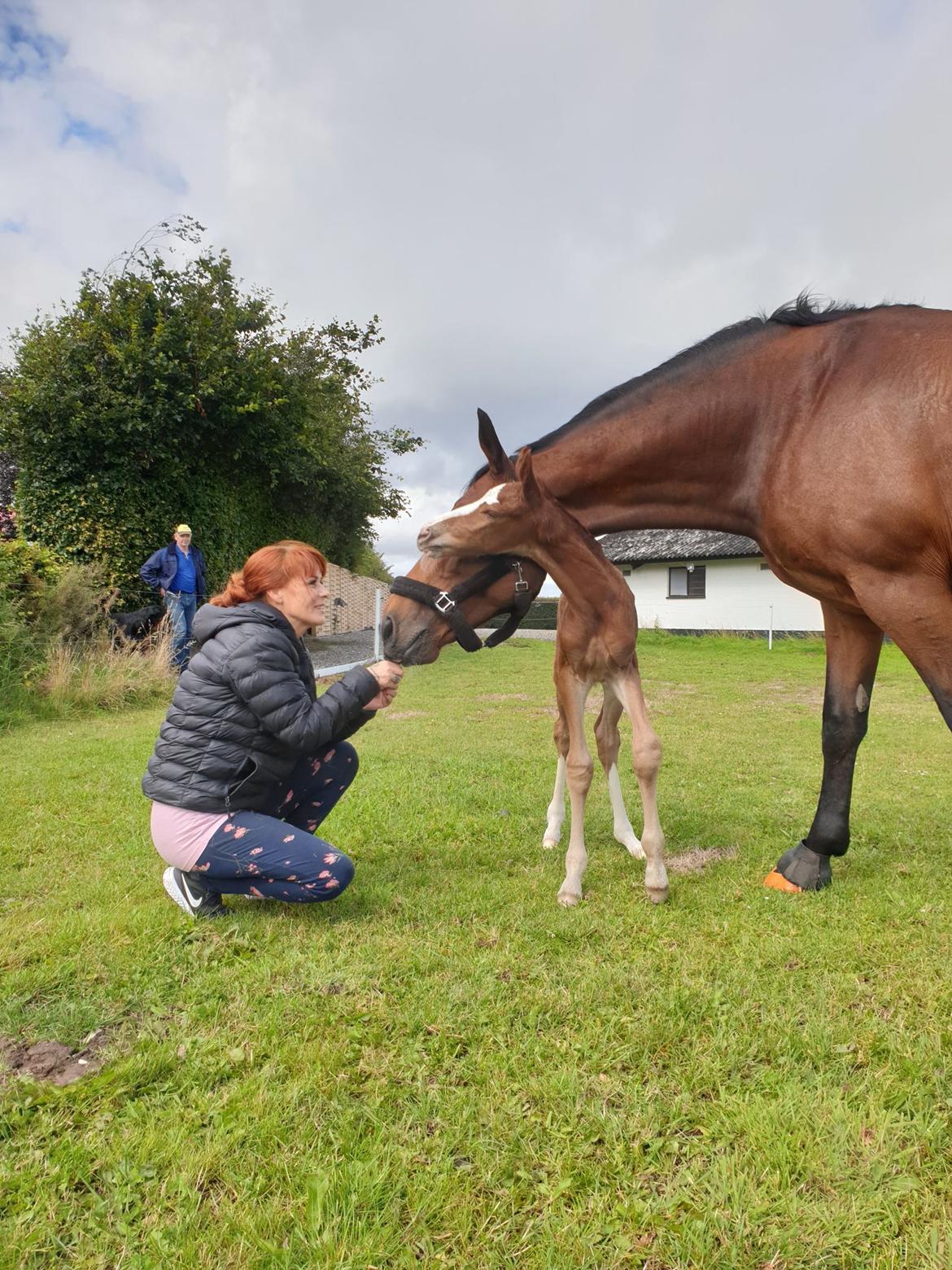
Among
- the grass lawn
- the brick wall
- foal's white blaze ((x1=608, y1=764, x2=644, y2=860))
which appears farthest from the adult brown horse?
the brick wall

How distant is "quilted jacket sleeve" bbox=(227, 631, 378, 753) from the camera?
3064 millimetres

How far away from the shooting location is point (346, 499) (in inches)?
883

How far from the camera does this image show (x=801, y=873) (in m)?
3.71

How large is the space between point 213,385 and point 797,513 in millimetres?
13279

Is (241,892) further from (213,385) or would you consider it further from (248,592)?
(213,385)

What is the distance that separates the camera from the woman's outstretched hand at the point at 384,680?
11.0 ft

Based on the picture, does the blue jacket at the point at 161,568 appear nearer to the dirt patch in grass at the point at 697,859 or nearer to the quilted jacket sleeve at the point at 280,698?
the quilted jacket sleeve at the point at 280,698

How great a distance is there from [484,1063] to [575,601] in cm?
210

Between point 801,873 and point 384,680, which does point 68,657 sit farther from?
point 801,873

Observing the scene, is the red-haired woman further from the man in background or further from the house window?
the house window

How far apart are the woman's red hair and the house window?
29.8m

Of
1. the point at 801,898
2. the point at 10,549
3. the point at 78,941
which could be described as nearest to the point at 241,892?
the point at 78,941

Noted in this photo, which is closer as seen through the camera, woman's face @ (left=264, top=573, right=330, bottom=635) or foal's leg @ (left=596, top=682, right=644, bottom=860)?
woman's face @ (left=264, top=573, right=330, bottom=635)

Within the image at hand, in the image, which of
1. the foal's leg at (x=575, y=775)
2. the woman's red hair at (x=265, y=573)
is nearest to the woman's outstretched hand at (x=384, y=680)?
the woman's red hair at (x=265, y=573)
